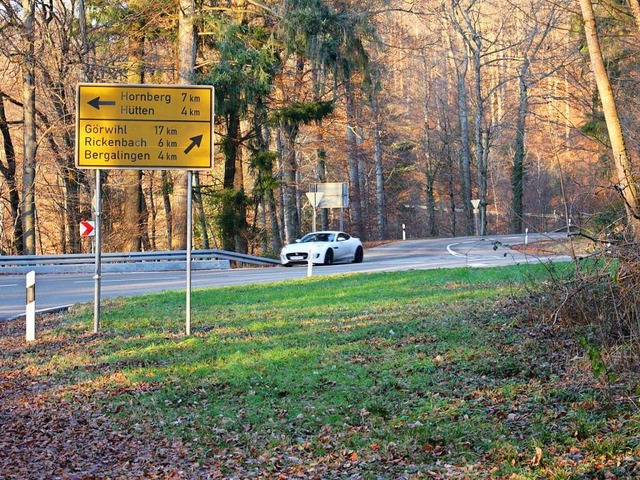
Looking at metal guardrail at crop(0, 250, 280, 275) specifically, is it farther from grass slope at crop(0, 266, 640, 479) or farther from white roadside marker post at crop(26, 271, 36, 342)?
grass slope at crop(0, 266, 640, 479)

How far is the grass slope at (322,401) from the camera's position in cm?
630

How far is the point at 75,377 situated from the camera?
10148 millimetres

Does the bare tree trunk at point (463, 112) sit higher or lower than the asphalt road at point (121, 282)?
higher

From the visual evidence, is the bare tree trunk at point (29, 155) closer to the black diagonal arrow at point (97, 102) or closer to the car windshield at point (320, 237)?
the car windshield at point (320, 237)

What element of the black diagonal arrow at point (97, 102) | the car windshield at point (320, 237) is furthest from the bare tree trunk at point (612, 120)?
the car windshield at point (320, 237)

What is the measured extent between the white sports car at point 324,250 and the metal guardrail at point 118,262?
7.12 feet

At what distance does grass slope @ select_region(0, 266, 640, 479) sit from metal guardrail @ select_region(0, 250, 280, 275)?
54.6 ft

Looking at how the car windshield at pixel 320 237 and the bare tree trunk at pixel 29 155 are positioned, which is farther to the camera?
the car windshield at pixel 320 237

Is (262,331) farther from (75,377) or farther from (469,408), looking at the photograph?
(469,408)

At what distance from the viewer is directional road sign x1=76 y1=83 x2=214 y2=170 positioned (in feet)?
41.3

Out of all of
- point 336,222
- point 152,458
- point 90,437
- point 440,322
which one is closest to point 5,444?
point 90,437

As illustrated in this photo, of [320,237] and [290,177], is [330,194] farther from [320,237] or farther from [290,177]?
[290,177]

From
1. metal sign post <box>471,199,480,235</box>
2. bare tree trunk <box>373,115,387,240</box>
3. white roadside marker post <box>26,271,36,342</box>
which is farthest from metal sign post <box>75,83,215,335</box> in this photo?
metal sign post <box>471,199,480,235</box>

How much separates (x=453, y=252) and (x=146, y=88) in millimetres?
25481
